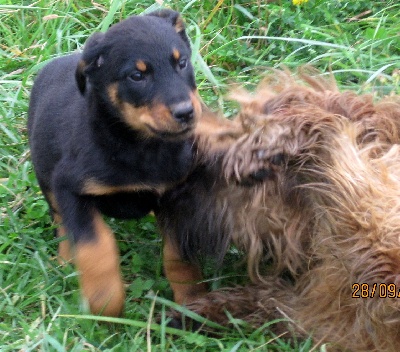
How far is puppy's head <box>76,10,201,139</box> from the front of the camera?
96.6 inches

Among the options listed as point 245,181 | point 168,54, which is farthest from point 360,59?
point 245,181

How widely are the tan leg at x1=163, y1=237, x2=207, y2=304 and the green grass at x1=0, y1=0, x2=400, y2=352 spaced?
69 mm

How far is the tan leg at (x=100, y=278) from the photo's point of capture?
2.43m

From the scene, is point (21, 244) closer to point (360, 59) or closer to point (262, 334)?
point (262, 334)

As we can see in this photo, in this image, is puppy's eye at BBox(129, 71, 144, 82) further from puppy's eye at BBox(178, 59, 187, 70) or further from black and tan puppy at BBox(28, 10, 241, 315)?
Answer: puppy's eye at BBox(178, 59, 187, 70)

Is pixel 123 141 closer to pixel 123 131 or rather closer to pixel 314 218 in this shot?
pixel 123 131

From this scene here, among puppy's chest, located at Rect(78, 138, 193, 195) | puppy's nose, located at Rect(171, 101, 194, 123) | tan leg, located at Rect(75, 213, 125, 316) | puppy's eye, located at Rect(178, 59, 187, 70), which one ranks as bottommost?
tan leg, located at Rect(75, 213, 125, 316)

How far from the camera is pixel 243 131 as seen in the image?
89.6 inches

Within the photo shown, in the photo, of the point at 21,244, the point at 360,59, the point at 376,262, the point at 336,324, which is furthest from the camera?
the point at 360,59

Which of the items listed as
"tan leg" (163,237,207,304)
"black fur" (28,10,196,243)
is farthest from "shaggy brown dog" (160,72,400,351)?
"black fur" (28,10,196,243)

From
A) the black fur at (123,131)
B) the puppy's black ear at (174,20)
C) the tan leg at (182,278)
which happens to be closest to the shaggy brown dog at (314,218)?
the tan leg at (182,278)

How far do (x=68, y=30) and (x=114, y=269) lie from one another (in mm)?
2094

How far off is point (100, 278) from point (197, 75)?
1559 millimetres
